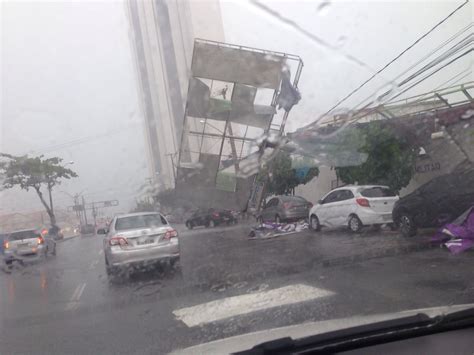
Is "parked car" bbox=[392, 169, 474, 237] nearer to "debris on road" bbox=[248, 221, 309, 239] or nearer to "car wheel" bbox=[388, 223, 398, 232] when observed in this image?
"car wheel" bbox=[388, 223, 398, 232]

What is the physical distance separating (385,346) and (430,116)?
13.9 metres

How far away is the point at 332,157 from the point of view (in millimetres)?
17469

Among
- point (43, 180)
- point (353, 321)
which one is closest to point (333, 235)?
point (353, 321)

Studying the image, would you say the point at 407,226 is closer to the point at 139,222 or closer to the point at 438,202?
the point at 438,202

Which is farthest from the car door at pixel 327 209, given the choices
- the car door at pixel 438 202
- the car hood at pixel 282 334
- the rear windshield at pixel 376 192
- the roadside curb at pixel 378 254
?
the car hood at pixel 282 334

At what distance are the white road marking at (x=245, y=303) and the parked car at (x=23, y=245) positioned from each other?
11490 mm

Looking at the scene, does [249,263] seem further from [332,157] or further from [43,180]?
[43,180]

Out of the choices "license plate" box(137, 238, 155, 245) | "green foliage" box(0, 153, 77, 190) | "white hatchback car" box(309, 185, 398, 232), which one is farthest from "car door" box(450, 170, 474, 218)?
"green foliage" box(0, 153, 77, 190)

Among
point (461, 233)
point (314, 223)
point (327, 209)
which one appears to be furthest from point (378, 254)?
point (314, 223)

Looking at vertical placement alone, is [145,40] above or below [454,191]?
above

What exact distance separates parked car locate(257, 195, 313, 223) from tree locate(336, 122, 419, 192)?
10.3 ft

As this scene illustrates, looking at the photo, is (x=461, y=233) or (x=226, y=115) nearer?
(x=461, y=233)

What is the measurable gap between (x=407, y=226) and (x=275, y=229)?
5.82 m

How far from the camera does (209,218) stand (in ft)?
69.0
